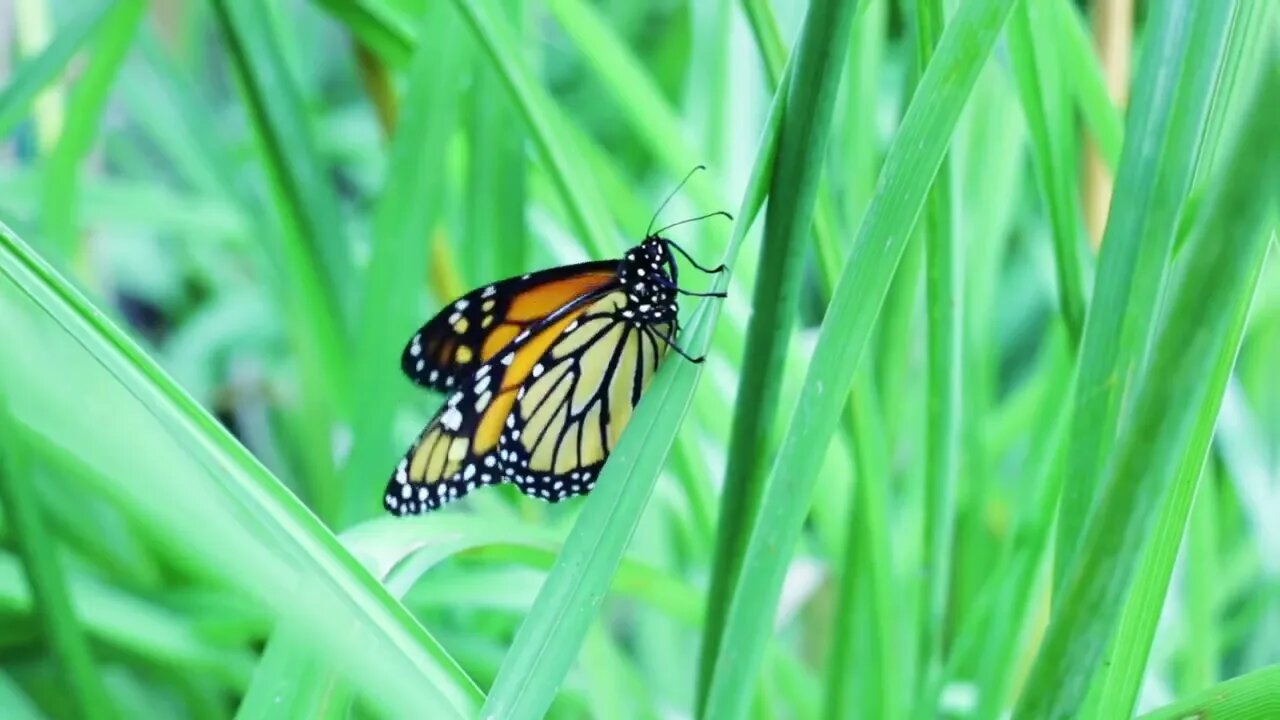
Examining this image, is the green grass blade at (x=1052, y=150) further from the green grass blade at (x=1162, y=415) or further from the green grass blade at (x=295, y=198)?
the green grass blade at (x=295, y=198)

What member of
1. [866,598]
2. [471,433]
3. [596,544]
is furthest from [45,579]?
[866,598]

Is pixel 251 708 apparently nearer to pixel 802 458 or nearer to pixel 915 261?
pixel 802 458

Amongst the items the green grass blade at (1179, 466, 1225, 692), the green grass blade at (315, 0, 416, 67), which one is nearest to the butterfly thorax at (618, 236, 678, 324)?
the green grass blade at (315, 0, 416, 67)

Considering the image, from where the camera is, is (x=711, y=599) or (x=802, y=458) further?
(x=711, y=599)

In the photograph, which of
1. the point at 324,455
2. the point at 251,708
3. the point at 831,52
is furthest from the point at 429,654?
the point at 324,455

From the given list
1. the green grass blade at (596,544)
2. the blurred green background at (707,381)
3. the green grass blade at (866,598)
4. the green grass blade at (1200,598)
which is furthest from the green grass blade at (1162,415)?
the green grass blade at (1200,598)

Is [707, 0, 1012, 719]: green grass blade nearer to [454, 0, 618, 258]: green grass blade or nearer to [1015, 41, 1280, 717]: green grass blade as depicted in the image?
[1015, 41, 1280, 717]: green grass blade
